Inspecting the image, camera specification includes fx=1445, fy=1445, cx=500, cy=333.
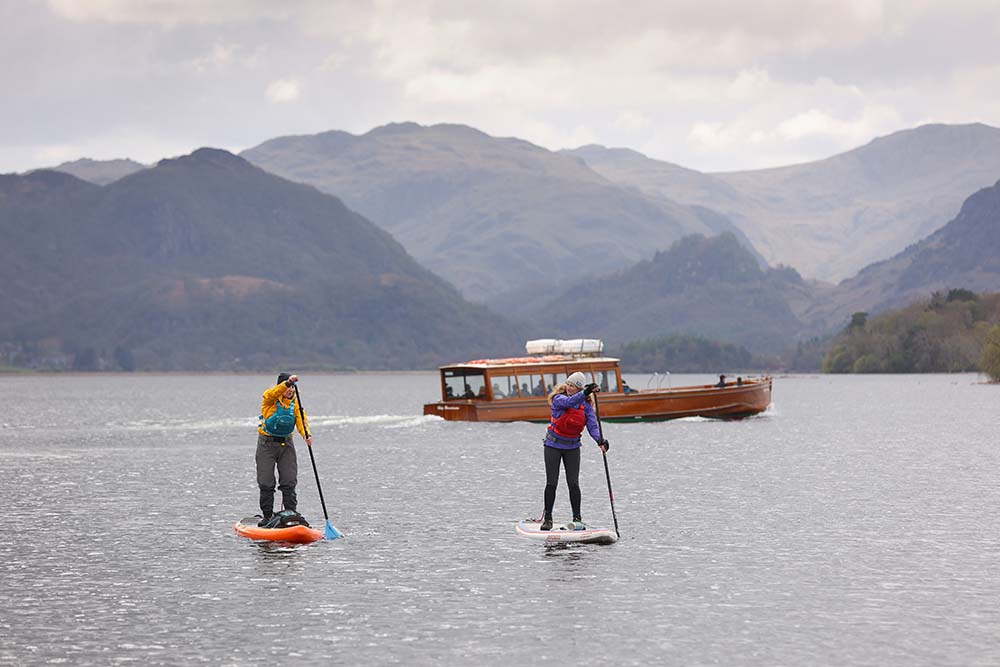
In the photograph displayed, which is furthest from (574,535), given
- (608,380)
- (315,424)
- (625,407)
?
(315,424)

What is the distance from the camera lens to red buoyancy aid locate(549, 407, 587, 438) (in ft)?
101

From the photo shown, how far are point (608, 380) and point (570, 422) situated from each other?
175ft

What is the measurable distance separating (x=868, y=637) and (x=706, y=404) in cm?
6861

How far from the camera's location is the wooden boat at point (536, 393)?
83188mm

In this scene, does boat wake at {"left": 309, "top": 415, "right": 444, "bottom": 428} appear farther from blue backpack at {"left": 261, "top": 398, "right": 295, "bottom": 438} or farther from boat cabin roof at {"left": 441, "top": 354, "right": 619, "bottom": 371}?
blue backpack at {"left": 261, "top": 398, "right": 295, "bottom": 438}

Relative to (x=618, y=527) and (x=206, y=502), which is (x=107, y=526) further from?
(x=618, y=527)

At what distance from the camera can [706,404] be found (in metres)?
89.8

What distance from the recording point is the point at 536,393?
84500 mm

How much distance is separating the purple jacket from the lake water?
2259mm

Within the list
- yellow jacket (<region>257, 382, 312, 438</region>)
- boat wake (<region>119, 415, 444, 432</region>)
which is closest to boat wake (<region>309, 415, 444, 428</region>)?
boat wake (<region>119, 415, 444, 432</region>)

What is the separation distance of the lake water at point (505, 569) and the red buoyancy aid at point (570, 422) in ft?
8.28

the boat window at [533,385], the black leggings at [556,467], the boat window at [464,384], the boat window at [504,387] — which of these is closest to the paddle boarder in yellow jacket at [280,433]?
the black leggings at [556,467]

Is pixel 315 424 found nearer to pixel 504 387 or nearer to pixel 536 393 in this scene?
pixel 504 387

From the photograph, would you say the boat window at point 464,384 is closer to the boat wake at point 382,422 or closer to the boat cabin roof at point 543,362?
the boat cabin roof at point 543,362
